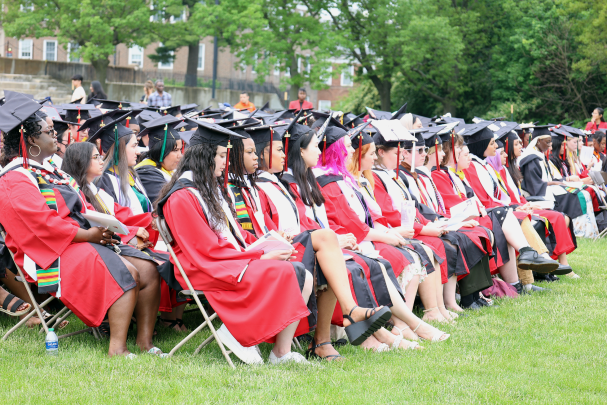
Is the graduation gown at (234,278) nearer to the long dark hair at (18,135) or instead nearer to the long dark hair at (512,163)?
the long dark hair at (18,135)

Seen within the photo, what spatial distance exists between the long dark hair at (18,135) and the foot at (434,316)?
336 cm

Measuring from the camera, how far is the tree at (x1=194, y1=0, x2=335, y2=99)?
26.1 m

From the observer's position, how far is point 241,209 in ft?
16.3

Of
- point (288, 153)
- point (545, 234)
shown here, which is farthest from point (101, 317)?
point (545, 234)

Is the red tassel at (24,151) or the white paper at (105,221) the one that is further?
the red tassel at (24,151)

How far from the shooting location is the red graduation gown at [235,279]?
4207mm

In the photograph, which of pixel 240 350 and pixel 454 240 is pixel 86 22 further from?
pixel 240 350

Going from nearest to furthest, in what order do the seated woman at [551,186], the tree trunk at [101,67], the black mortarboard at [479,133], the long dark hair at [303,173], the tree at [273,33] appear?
the long dark hair at [303,173] < the black mortarboard at [479,133] < the seated woman at [551,186] < the tree at [273,33] < the tree trunk at [101,67]

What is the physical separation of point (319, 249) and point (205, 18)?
23175mm

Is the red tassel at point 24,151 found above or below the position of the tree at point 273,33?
below

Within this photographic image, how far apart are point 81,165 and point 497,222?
411 cm

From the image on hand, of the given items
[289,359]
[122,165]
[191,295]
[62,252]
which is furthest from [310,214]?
[62,252]

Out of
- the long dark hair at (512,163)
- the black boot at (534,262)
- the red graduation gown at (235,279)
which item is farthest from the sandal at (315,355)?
the long dark hair at (512,163)

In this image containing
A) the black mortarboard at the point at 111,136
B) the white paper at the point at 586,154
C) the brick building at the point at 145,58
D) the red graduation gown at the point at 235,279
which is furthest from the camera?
the brick building at the point at 145,58
